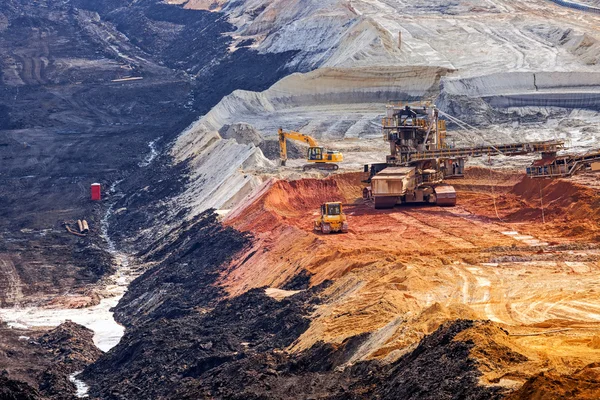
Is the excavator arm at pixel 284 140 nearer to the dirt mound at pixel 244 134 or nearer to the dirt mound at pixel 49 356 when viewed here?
the dirt mound at pixel 244 134

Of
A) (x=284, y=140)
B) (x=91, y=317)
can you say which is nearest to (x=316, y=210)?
(x=284, y=140)

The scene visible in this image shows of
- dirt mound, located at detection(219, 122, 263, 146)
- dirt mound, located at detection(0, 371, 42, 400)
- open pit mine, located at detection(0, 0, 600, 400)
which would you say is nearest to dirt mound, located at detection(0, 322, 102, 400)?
open pit mine, located at detection(0, 0, 600, 400)

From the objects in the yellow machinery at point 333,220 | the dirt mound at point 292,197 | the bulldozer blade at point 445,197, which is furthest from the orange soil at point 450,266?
the bulldozer blade at point 445,197

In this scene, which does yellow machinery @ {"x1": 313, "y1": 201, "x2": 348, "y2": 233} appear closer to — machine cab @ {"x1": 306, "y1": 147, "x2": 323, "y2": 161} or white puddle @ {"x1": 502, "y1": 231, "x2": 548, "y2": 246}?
white puddle @ {"x1": 502, "y1": 231, "x2": 548, "y2": 246}

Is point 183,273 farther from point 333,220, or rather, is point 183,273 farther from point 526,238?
point 526,238

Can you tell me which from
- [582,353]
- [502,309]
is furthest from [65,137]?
[582,353]

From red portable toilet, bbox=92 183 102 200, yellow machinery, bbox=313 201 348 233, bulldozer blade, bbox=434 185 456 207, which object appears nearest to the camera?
yellow machinery, bbox=313 201 348 233

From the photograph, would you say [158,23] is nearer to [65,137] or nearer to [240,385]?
[65,137]

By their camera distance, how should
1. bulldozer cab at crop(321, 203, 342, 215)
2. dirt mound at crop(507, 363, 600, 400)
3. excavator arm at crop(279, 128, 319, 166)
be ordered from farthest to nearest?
excavator arm at crop(279, 128, 319, 166) → bulldozer cab at crop(321, 203, 342, 215) → dirt mound at crop(507, 363, 600, 400)
